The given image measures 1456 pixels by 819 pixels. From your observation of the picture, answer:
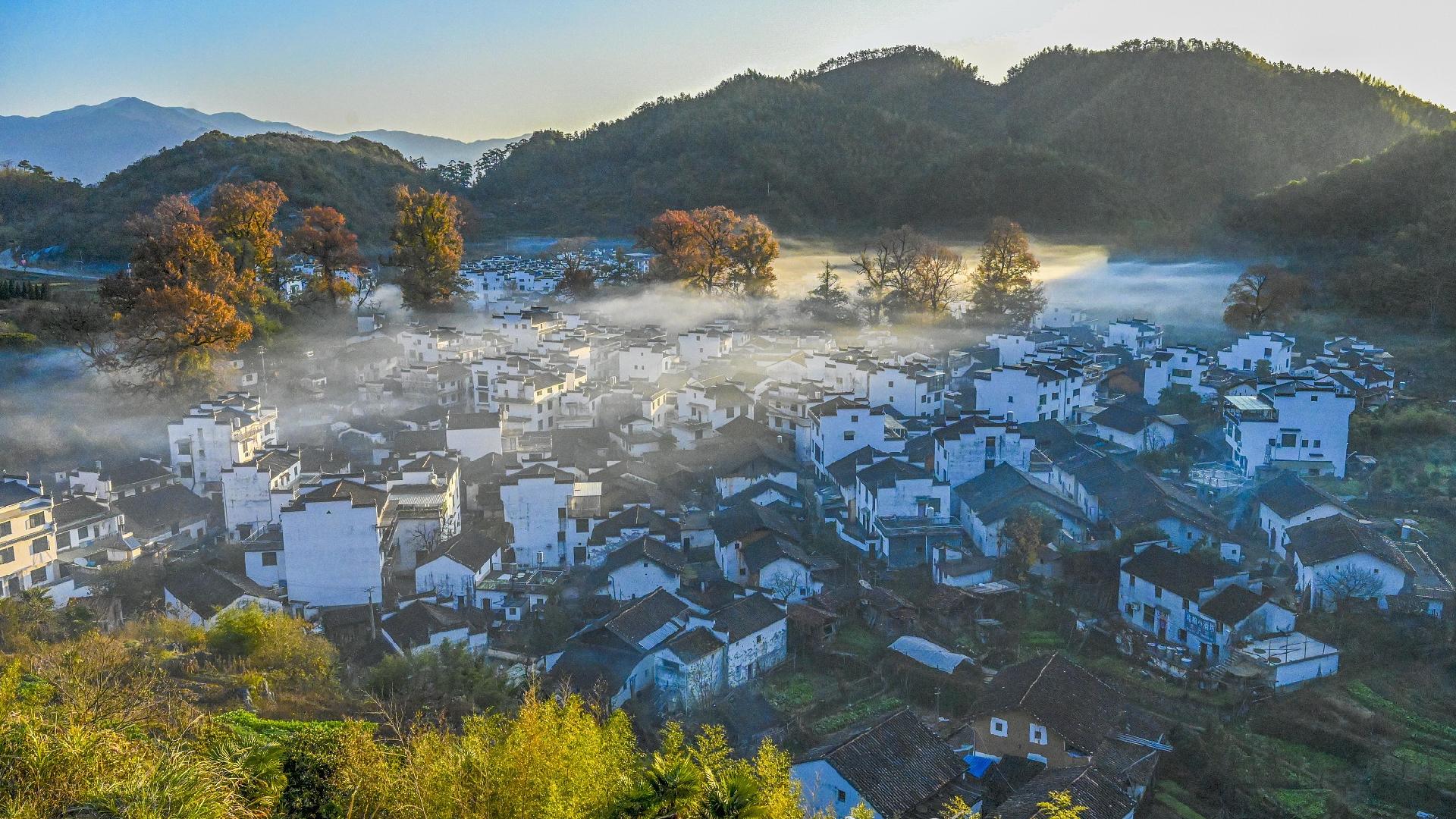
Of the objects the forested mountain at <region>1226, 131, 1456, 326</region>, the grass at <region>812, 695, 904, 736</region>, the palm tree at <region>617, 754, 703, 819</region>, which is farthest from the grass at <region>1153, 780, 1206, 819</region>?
the forested mountain at <region>1226, 131, 1456, 326</region>

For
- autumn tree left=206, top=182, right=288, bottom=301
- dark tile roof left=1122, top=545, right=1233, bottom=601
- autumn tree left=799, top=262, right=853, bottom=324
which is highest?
autumn tree left=206, top=182, right=288, bottom=301

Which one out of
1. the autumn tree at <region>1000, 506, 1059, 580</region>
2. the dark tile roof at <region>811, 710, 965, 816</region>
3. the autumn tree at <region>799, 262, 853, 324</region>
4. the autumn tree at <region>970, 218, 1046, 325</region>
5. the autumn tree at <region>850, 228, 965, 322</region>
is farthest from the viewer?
the autumn tree at <region>799, 262, 853, 324</region>

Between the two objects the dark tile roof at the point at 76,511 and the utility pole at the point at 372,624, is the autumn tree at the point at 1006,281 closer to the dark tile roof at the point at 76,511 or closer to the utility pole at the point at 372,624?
the utility pole at the point at 372,624

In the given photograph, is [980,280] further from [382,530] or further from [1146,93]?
[1146,93]

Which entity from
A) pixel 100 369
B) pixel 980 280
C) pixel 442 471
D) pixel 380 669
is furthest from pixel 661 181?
pixel 380 669

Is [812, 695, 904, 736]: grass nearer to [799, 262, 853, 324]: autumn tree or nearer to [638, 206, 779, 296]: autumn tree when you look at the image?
[799, 262, 853, 324]: autumn tree

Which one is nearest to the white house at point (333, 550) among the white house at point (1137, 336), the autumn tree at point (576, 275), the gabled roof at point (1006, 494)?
the gabled roof at point (1006, 494)
